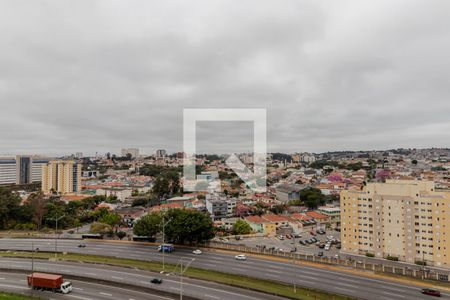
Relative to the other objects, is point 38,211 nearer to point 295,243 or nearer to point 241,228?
point 241,228

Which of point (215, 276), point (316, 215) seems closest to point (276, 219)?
point (316, 215)

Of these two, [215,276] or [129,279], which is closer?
[129,279]

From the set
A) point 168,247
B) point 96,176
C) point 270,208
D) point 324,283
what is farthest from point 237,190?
point 96,176

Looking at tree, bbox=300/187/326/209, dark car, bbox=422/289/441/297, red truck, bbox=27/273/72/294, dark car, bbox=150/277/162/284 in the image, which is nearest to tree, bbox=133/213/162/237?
dark car, bbox=150/277/162/284

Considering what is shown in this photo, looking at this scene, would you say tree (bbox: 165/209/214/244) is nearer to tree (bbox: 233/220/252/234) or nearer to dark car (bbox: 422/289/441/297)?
tree (bbox: 233/220/252/234)

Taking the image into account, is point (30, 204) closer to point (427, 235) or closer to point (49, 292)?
point (49, 292)
